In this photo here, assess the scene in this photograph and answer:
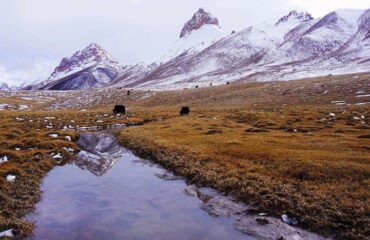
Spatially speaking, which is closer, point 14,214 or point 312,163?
point 14,214

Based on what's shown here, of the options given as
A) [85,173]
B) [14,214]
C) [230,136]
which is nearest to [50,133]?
[85,173]

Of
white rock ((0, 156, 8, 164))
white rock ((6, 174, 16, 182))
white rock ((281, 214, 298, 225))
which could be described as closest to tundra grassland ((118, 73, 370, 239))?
white rock ((281, 214, 298, 225))

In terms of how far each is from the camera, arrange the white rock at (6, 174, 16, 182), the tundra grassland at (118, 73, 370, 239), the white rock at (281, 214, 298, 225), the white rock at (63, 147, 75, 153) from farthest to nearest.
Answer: the white rock at (63, 147, 75, 153), the white rock at (6, 174, 16, 182), the tundra grassland at (118, 73, 370, 239), the white rock at (281, 214, 298, 225)

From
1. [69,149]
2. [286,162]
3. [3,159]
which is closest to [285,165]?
[286,162]

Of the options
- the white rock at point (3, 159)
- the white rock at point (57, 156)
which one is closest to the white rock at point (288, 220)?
the white rock at point (3, 159)

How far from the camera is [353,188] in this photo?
23141 mm

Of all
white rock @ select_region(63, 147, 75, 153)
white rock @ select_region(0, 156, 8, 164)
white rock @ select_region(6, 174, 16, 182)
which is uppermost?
white rock @ select_region(0, 156, 8, 164)

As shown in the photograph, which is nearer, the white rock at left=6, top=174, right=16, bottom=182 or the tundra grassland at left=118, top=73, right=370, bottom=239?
the tundra grassland at left=118, top=73, right=370, bottom=239

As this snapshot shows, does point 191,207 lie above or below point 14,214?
below

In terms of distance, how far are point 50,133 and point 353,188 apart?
37677 mm

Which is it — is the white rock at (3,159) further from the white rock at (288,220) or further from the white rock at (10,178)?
the white rock at (288,220)

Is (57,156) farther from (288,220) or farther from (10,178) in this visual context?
(288,220)

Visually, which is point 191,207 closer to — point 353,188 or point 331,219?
point 331,219

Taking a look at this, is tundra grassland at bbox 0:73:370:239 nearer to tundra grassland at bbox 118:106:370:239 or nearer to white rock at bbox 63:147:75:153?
tundra grassland at bbox 118:106:370:239
